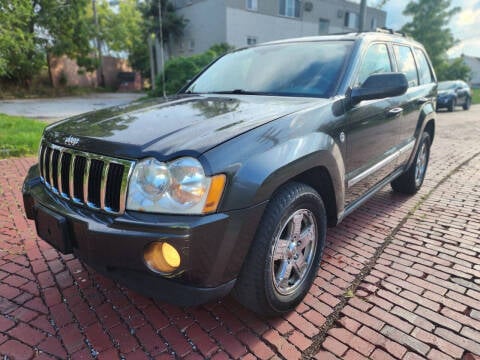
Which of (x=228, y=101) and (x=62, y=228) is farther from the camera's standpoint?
(x=228, y=101)

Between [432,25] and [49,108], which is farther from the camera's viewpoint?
[432,25]

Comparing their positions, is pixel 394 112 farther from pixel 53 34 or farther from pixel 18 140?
pixel 53 34

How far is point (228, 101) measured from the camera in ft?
8.78

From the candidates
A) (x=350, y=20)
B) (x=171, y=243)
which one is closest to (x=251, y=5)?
(x=350, y=20)

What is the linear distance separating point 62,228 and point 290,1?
2743cm

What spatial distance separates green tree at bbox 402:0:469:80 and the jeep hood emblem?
3115 centimetres

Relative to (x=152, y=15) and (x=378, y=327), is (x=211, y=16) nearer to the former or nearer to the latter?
(x=152, y=15)

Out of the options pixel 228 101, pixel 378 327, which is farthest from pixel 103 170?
pixel 378 327

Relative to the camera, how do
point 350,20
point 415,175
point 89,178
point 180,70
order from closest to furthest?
point 89,178
point 415,175
point 180,70
point 350,20

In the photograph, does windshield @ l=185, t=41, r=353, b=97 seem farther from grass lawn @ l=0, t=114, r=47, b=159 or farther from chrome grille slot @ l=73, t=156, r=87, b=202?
grass lawn @ l=0, t=114, r=47, b=159

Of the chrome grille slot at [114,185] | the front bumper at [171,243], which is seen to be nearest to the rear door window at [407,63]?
the front bumper at [171,243]

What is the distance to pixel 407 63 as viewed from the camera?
3.99 m

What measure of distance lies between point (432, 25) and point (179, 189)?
3299 centimetres

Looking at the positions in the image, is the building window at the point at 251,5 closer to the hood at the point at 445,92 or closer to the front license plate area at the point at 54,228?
the hood at the point at 445,92
